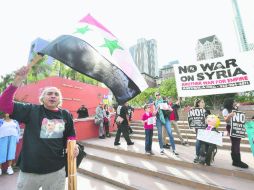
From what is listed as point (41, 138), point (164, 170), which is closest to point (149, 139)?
point (164, 170)

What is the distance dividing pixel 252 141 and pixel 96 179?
159 inches

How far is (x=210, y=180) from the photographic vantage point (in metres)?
4.26

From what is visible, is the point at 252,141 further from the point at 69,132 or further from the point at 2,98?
the point at 2,98

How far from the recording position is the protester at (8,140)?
6.08 meters

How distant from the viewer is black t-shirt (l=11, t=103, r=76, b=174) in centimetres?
210

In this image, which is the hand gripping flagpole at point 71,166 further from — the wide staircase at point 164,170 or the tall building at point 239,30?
the tall building at point 239,30

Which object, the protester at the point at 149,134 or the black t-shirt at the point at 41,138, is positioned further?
the protester at the point at 149,134

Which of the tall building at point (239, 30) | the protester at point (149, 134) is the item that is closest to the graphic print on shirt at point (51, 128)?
the protester at point (149, 134)

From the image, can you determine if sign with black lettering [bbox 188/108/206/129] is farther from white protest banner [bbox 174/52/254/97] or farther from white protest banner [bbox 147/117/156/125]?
white protest banner [bbox 147/117/156/125]

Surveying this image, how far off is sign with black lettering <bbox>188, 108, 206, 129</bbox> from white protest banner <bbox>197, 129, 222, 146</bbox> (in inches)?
18.9

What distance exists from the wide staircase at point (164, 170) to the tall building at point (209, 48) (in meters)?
129

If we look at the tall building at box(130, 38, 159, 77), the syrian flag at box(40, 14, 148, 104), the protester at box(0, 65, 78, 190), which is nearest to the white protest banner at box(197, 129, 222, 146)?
the syrian flag at box(40, 14, 148, 104)

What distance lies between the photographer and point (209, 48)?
412 ft

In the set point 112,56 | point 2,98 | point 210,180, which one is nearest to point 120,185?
point 210,180
